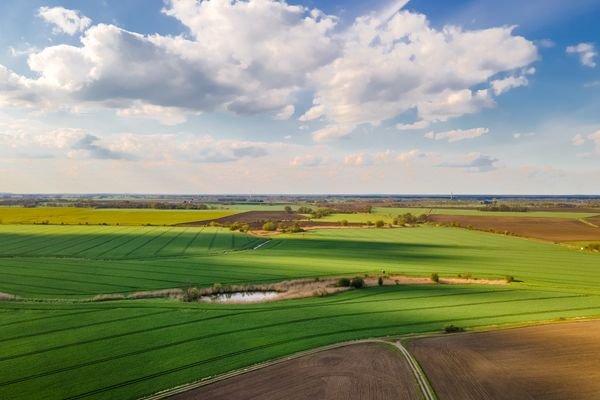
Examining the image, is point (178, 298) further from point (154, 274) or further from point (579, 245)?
point (579, 245)

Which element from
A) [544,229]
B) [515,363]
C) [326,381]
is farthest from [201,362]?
[544,229]

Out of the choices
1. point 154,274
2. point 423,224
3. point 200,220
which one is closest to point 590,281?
A: point 154,274

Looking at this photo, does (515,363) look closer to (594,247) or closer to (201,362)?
(201,362)

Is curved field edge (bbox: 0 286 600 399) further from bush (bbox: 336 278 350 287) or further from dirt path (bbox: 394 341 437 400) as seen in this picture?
bush (bbox: 336 278 350 287)

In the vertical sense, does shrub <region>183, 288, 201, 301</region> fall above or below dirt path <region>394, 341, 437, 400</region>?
below

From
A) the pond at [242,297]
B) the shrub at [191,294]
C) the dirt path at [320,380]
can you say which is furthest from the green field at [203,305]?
the shrub at [191,294]

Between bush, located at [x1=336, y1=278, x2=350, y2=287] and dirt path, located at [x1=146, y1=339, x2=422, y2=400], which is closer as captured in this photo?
dirt path, located at [x1=146, y1=339, x2=422, y2=400]

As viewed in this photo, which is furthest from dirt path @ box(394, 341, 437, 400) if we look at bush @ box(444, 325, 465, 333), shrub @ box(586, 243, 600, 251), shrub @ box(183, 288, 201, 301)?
shrub @ box(586, 243, 600, 251)
